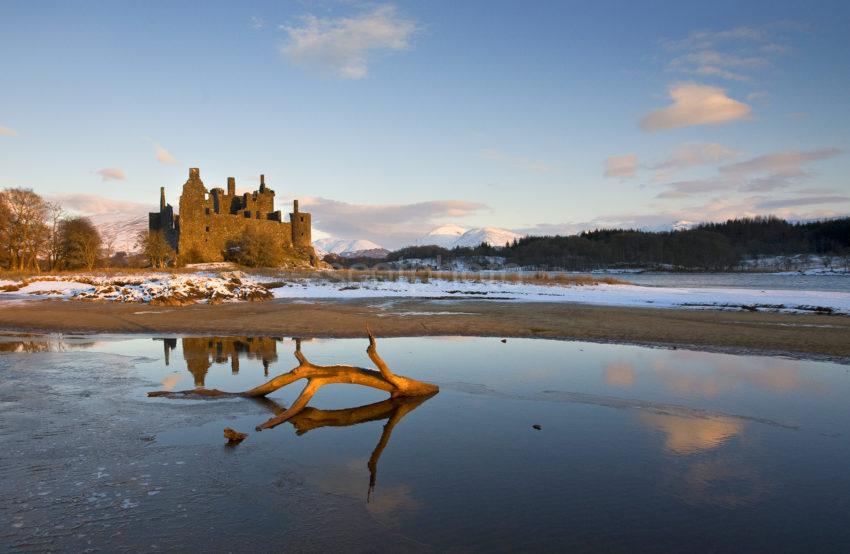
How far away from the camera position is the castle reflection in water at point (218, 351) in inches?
496

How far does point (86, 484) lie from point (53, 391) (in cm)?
503

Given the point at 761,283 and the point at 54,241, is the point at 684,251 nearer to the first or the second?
the point at 761,283

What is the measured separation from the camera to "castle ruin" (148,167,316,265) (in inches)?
2291

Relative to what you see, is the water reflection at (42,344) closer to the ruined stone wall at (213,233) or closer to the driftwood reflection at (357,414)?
the driftwood reflection at (357,414)

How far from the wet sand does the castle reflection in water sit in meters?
1.50

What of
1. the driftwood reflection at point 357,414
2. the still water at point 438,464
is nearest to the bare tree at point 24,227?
the still water at point 438,464

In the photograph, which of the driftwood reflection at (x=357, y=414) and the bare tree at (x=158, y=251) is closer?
the driftwood reflection at (x=357, y=414)

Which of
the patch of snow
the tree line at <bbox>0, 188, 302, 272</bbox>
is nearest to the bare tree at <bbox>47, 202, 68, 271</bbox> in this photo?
the tree line at <bbox>0, 188, 302, 272</bbox>

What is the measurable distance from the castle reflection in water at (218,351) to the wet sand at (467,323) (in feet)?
4.91

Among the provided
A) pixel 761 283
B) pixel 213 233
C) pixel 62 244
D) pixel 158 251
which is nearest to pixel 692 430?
pixel 158 251

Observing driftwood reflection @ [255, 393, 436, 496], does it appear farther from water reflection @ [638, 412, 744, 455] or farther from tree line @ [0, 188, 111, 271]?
tree line @ [0, 188, 111, 271]

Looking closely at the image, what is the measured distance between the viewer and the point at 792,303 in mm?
29844

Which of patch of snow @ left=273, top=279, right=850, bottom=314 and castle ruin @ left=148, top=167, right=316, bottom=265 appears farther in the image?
castle ruin @ left=148, top=167, right=316, bottom=265

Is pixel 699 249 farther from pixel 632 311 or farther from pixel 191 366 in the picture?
pixel 191 366
